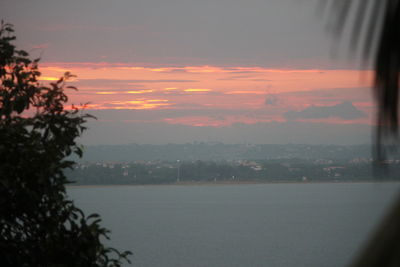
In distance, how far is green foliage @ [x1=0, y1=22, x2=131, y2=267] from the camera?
6000 millimetres

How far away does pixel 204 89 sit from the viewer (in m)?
135

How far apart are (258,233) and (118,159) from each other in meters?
45.7

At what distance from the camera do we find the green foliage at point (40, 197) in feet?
19.7

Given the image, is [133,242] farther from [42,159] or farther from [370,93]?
[370,93]

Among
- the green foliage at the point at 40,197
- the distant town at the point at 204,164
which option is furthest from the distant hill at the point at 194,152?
the green foliage at the point at 40,197

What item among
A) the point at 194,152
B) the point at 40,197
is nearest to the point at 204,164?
the point at 194,152

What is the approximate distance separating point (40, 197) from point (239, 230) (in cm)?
8922

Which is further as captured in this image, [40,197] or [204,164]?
[204,164]

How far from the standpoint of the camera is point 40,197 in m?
6.17

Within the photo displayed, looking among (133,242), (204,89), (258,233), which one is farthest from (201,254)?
(204,89)

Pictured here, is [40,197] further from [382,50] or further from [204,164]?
[204,164]

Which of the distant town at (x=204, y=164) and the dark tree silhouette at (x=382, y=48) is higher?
the distant town at (x=204, y=164)

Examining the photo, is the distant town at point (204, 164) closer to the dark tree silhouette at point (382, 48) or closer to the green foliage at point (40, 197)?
the green foliage at point (40, 197)

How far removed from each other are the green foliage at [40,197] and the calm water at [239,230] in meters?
41.2
